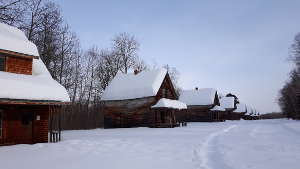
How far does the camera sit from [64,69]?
4450cm

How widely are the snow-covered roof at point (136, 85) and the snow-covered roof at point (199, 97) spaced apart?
23.0m

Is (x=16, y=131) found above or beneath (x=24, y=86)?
beneath

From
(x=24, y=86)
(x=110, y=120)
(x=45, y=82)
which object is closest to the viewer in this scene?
(x=24, y=86)

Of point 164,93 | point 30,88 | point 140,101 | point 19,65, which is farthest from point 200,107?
point 30,88

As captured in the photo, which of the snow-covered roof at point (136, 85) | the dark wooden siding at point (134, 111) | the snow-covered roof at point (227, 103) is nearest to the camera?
the dark wooden siding at point (134, 111)

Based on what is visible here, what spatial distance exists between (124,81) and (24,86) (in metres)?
24.3

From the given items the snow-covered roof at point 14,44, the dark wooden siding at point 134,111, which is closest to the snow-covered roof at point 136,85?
the dark wooden siding at point 134,111

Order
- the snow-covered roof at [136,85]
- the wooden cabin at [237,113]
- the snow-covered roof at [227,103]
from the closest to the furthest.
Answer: the snow-covered roof at [136,85]
the snow-covered roof at [227,103]
the wooden cabin at [237,113]

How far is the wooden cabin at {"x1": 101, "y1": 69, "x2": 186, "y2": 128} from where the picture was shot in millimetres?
35531

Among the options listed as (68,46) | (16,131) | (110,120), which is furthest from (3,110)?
(68,46)

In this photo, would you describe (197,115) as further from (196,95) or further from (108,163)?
(108,163)

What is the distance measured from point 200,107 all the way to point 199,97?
94.6 inches

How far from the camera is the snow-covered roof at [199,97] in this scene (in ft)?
195

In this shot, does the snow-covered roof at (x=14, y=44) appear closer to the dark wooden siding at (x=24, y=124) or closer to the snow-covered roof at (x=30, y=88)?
the snow-covered roof at (x=30, y=88)
